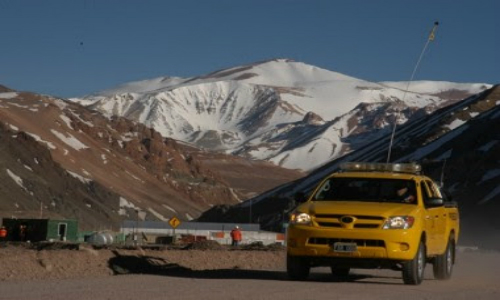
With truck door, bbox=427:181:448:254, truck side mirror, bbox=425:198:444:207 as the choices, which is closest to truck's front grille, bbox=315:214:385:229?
truck side mirror, bbox=425:198:444:207

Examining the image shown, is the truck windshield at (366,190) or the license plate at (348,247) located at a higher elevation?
the truck windshield at (366,190)

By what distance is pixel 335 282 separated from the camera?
18938 mm

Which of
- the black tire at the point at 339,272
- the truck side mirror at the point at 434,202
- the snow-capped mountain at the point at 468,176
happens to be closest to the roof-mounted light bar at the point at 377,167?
the truck side mirror at the point at 434,202

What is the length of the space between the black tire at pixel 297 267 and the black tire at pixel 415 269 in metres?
1.69

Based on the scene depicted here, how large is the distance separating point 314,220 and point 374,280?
Answer: 2.98 m

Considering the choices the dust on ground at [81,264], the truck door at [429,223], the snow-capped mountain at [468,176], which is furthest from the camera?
the snow-capped mountain at [468,176]

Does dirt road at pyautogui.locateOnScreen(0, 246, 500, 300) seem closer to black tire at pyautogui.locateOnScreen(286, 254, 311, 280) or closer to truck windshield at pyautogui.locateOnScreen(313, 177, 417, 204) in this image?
black tire at pyautogui.locateOnScreen(286, 254, 311, 280)

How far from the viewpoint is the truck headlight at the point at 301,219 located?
18203mm

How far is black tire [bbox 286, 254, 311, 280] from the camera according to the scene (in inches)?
728

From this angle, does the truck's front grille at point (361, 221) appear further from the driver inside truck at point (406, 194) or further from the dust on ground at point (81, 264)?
the dust on ground at point (81, 264)

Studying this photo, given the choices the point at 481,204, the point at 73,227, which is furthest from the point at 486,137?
the point at 73,227

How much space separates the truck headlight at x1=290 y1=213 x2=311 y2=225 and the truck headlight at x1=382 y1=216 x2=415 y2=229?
130cm

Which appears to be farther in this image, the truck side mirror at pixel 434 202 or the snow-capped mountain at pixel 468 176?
the snow-capped mountain at pixel 468 176

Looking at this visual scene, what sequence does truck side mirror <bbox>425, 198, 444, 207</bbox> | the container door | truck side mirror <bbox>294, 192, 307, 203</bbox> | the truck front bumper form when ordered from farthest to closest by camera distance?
1. the container door
2. truck side mirror <bbox>294, 192, 307, 203</bbox>
3. truck side mirror <bbox>425, 198, 444, 207</bbox>
4. the truck front bumper
